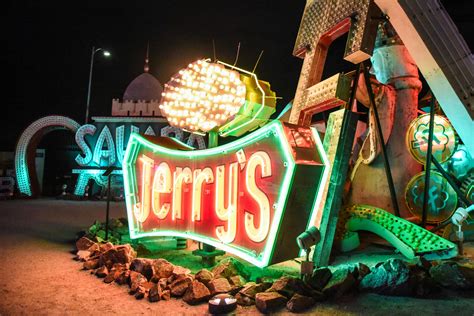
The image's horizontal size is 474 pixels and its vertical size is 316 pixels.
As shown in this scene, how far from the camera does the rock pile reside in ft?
13.4

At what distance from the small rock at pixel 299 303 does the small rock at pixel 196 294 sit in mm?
1099

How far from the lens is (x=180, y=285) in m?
4.61

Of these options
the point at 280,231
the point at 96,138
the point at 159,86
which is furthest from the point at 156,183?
the point at 159,86

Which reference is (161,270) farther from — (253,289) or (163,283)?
(253,289)

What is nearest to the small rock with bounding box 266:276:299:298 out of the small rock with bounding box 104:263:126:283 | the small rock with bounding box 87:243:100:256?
the small rock with bounding box 104:263:126:283

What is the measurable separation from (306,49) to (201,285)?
16.3 feet

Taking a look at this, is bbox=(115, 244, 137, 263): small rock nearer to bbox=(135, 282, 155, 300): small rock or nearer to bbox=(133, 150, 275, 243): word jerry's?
bbox=(133, 150, 275, 243): word jerry's

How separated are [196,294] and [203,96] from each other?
11.4 ft

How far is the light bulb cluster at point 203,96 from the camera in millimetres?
5945

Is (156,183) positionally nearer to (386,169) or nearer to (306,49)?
(306,49)

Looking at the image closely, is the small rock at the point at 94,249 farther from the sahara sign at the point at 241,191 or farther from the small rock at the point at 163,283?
the small rock at the point at 163,283

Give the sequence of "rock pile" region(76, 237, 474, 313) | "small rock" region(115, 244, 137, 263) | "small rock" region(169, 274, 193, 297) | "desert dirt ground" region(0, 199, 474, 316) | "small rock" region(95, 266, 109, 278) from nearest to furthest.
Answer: "desert dirt ground" region(0, 199, 474, 316) → "rock pile" region(76, 237, 474, 313) → "small rock" region(169, 274, 193, 297) → "small rock" region(95, 266, 109, 278) → "small rock" region(115, 244, 137, 263)

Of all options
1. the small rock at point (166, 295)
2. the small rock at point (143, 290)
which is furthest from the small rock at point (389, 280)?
the small rock at point (143, 290)

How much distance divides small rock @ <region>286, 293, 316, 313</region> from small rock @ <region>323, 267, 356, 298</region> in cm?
26
